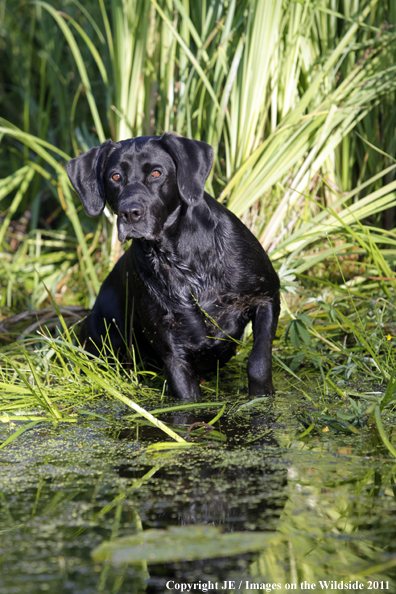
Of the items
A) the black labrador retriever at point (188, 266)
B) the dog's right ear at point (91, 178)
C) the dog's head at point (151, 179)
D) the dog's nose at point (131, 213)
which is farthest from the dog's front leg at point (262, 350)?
the dog's right ear at point (91, 178)

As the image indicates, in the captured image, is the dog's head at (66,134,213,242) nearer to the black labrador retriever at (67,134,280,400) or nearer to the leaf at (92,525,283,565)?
the black labrador retriever at (67,134,280,400)

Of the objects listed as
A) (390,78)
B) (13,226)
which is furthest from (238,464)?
(13,226)

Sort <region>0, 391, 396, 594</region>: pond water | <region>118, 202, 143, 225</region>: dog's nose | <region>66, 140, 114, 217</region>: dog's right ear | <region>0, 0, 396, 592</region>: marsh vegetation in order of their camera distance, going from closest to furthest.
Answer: <region>0, 391, 396, 594</region>: pond water, <region>0, 0, 396, 592</region>: marsh vegetation, <region>118, 202, 143, 225</region>: dog's nose, <region>66, 140, 114, 217</region>: dog's right ear

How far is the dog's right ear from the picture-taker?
279 centimetres

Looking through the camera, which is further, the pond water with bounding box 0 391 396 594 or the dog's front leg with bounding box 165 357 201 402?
the dog's front leg with bounding box 165 357 201 402

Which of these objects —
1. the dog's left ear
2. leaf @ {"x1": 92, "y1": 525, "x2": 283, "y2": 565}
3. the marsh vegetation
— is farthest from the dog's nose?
leaf @ {"x1": 92, "y1": 525, "x2": 283, "y2": 565}

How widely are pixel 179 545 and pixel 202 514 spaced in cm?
16

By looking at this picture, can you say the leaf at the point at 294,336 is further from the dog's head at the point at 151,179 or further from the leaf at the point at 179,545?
the leaf at the point at 179,545

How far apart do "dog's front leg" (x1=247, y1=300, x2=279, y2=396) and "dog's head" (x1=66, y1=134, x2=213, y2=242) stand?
54 cm

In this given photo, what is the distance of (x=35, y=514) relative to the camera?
1398mm

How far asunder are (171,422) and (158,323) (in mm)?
560

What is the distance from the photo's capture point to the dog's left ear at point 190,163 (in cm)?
255

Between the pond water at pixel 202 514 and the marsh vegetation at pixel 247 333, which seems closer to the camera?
the pond water at pixel 202 514

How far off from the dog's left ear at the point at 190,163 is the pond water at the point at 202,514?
1022 mm
